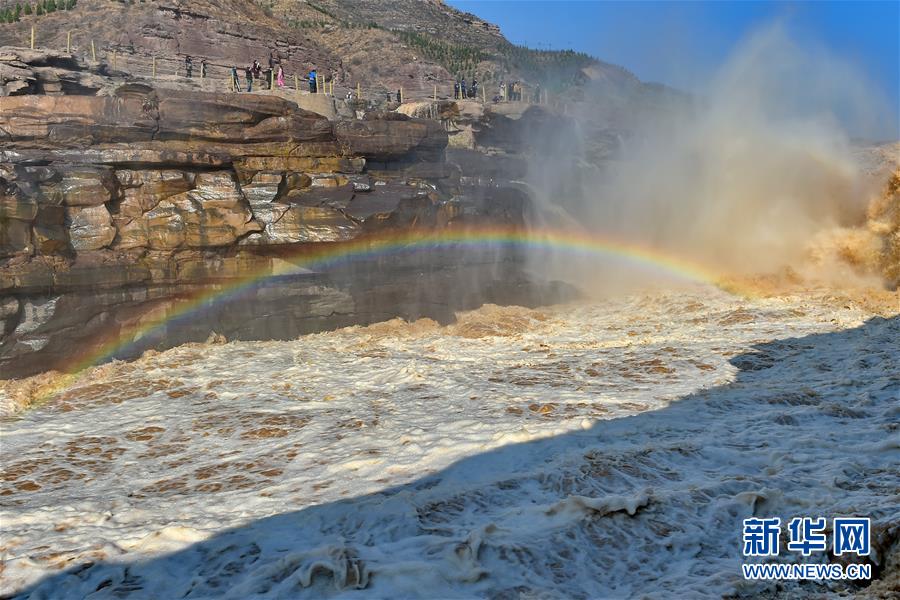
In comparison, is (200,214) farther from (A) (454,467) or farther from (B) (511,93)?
(B) (511,93)

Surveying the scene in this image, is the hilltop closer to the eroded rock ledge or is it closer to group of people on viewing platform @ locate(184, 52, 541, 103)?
group of people on viewing platform @ locate(184, 52, 541, 103)

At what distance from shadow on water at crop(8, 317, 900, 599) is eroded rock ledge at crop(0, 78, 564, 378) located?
31.8ft

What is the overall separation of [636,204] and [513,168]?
5820 millimetres

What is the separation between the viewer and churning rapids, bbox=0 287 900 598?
4.48m

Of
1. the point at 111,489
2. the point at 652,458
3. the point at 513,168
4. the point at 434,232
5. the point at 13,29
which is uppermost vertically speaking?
the point at 13,29

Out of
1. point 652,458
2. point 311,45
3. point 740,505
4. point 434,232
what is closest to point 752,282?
point 434,232

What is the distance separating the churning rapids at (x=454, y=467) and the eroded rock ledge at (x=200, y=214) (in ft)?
5.06

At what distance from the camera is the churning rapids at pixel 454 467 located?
4.48 metres

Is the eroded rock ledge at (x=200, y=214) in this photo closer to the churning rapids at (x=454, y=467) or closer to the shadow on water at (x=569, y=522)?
the churning rapids at (x=454, y=467)

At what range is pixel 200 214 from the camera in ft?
48.0

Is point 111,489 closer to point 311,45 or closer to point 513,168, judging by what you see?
point 513,168

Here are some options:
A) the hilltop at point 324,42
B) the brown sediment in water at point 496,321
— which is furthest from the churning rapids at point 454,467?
Answer: the hilltop at point 324,42

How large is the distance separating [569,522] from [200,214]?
478 inches

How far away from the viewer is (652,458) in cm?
645
